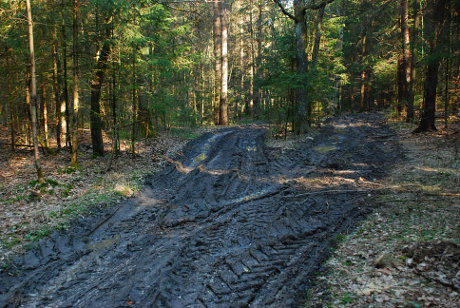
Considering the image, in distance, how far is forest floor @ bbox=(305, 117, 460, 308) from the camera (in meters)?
3.50

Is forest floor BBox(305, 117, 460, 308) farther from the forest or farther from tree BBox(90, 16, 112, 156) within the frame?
tree BBox(90, 16, 112, 156)

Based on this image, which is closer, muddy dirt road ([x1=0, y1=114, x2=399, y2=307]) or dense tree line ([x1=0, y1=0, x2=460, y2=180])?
muddy dirt road ([x1=0, y1=114, x2=399, y2=307])

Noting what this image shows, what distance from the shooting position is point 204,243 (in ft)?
17.3

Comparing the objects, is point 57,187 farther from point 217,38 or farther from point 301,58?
point 217,38

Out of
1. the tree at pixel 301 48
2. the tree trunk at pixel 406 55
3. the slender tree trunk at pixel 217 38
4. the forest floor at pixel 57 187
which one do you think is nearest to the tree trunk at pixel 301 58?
the tree at pixel 301 48

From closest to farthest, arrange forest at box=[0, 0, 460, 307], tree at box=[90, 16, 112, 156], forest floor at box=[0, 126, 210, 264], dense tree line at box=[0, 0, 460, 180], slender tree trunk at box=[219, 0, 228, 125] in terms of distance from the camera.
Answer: forest at box=[0, 0, 460, 307], forest floor at box=[0, 126, 210, 264], dense tree line at box=[0, 0, 460, 180], tree at box=[90, 16, 112, 156], slender tree trunk at box=[219, 0, 228, 125]

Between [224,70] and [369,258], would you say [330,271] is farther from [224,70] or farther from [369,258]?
[224,70]

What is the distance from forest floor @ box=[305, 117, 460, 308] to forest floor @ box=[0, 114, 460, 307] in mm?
21

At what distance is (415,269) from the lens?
392 cm

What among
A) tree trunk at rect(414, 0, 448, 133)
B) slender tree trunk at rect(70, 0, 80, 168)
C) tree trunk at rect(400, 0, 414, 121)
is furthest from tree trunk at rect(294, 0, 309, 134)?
slender tree trunk at rect(70, 0, 80, 168)

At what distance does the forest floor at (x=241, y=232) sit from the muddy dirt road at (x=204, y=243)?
0.03m

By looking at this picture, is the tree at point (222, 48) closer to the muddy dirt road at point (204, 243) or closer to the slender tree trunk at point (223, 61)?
the slender tree trunk at point (223, 61)

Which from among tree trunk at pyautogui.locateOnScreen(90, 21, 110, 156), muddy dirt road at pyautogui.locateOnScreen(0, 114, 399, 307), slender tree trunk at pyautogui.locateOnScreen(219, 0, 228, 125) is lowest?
muddy dirt road at pyautogui.locateOnScreen(0, 114, 399, 307)

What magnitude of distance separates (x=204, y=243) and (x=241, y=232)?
0.85 metres
